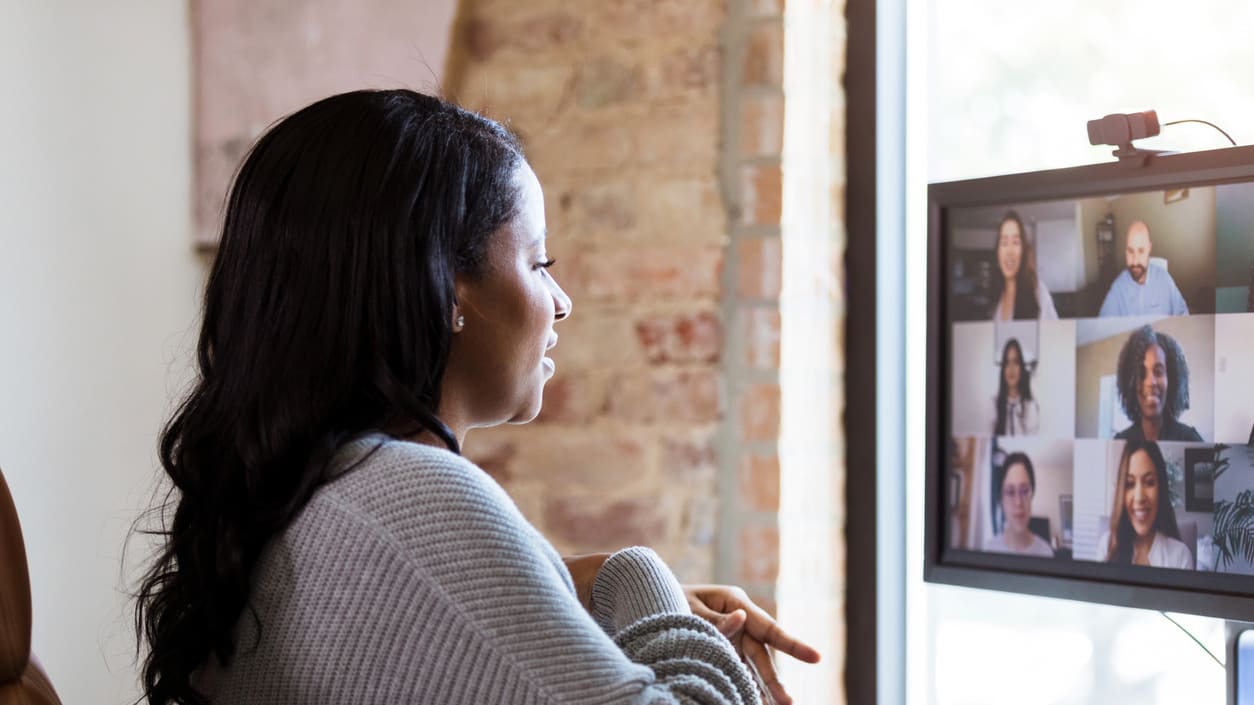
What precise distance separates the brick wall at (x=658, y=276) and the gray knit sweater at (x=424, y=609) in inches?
27.3

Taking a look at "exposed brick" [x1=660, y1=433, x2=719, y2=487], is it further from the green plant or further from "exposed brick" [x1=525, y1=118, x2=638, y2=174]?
the green plant

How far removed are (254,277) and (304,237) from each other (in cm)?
5

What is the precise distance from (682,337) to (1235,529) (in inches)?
27.5

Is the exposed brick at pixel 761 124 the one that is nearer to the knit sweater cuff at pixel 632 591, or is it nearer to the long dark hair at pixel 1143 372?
the long dark hair at pixel 1143 372

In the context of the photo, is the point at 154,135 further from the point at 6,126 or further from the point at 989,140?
the point at 989,140

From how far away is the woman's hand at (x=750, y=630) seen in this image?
3.40ft

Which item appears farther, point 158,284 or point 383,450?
point 158,284

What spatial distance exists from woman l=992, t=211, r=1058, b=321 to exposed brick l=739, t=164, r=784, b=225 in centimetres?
32

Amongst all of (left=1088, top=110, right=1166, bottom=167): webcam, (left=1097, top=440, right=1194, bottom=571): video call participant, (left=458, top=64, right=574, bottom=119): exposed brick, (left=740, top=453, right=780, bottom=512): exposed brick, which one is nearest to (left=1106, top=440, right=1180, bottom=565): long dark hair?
(left=1097, top=440, right=1194, bottom=571): video call participant

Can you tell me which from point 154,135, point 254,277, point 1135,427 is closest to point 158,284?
point 154,135

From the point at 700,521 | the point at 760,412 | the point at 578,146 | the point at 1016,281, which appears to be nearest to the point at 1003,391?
the point at 1016,281

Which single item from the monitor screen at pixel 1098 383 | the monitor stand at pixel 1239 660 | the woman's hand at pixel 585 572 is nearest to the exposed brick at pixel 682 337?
the monitor screen at pixel 1098 383

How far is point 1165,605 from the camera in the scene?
3.70 ft

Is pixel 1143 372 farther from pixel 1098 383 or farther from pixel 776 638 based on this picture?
pixel 776 638
